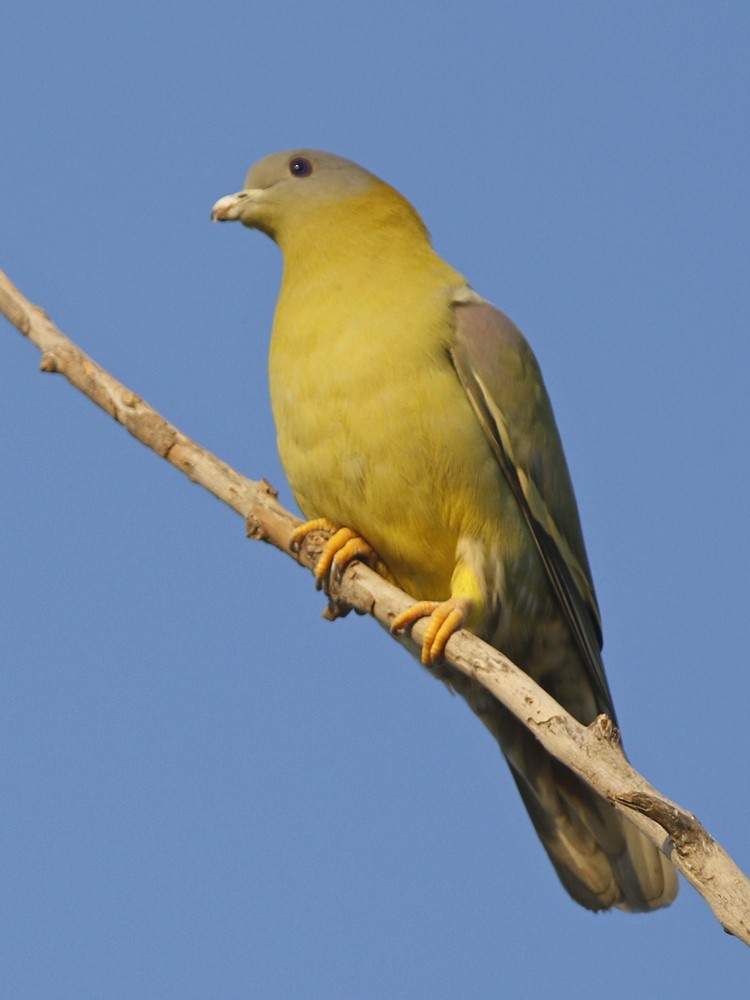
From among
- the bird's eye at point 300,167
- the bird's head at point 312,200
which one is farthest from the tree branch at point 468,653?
the bird's eye at point 300,167

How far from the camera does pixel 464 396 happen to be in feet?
18.4

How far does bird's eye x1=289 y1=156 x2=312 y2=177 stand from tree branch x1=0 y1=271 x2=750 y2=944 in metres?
1.55

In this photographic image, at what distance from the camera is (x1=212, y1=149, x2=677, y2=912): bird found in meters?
5.46

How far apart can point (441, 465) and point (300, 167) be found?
171 centimetres

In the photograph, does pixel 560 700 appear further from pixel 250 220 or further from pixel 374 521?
pixel 250 220

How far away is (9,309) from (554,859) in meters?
3.13

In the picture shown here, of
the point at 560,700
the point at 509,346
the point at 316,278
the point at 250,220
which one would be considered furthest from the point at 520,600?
the point at 250,220

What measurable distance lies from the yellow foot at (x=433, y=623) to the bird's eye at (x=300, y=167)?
7.06 feet

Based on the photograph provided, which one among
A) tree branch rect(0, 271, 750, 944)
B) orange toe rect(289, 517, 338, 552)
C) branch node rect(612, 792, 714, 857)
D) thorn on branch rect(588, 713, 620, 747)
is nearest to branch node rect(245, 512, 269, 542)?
tree branch rect(0, 271, 750, 944)

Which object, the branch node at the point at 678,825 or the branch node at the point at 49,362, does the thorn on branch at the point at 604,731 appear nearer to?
the branch node at the point at 678,825

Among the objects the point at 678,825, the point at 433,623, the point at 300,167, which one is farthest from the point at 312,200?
the point at 678,825

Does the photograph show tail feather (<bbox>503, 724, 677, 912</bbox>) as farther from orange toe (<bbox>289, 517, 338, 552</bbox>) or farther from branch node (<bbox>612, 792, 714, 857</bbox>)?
branch node (<bbox>612, 792, 714, 857</bbox>)

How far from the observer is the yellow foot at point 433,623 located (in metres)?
5.22

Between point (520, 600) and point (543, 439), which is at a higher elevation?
point (543, 439)
